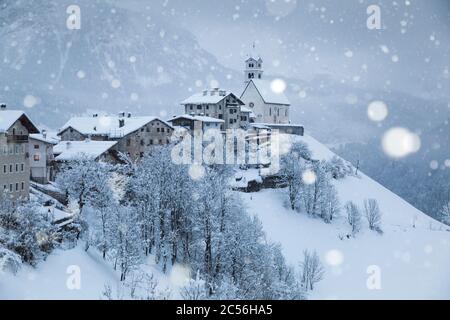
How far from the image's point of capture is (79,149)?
59438 millimetres

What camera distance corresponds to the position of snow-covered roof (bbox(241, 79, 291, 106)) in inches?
3900

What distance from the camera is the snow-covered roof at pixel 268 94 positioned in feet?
325

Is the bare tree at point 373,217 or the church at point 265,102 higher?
the church at point 265,102

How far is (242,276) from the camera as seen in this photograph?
38344 mm

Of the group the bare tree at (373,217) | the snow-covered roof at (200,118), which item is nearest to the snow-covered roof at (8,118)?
the snow-covered roof at (200,118)

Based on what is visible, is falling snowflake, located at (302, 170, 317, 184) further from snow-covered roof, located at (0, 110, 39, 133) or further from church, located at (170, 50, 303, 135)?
snow-covered roof, located at (0, 110, 39, 133)

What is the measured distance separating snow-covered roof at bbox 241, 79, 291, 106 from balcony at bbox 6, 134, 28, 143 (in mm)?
57415

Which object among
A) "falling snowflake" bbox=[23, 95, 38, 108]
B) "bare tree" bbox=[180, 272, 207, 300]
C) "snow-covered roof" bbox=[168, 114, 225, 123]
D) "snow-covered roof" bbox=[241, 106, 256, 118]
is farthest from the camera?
"falling snowflake" bbox=[23, 95, 38, 108]

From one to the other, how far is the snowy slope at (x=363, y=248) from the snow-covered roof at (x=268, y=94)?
28418 mm

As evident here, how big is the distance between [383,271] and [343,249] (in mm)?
6393

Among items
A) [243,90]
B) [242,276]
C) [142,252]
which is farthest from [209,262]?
[243,90]

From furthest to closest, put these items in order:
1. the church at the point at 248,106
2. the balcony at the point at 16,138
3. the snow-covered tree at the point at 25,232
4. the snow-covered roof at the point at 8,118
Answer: the church at the point at 248,106
the balcony at the point at 16,138
the snow-covered roof at the point at 8,118
the snow-covered tree at the point at 25,232

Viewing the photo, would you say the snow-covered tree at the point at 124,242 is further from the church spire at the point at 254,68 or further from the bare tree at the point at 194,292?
the church spire at the point at 254,68

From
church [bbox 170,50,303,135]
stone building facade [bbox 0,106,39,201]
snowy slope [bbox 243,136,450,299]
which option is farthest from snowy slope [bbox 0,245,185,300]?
church [bbox 170,50,303,135]
